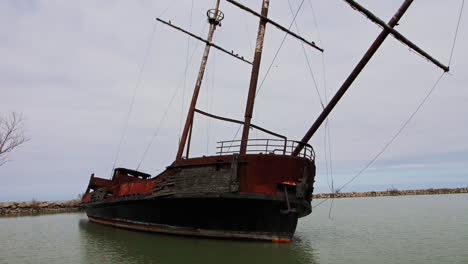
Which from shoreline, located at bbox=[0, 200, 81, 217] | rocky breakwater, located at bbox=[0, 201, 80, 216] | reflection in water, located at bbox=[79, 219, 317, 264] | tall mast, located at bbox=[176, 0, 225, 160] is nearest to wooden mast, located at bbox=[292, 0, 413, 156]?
reflection in water, located at bbox=[79, 219, 317, 264]

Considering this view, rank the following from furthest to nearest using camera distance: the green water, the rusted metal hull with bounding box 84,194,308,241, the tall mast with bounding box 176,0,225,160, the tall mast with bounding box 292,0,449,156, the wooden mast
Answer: the tall mast with bounding box 176,0,225,160
the wooden mast
the tall mast with bounding box 292,0,449,156
the rusted metal hull with bounding box 84,194,308,241
the green water

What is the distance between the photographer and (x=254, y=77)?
13344 millimetres

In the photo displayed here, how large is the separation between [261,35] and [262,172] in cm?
612

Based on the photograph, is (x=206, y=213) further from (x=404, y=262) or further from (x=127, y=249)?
(x=404, y=262)

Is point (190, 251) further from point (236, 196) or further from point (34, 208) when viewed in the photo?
point (34, 208)

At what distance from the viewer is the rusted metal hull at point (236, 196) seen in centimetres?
1095

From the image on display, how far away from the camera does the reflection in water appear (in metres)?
8.97

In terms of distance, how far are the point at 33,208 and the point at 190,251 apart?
95.2 ft

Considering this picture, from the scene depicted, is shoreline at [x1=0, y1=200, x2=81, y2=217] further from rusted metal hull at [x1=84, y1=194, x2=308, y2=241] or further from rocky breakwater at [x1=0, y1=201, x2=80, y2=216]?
rusted metal hull at [x1=84, y1=194, x2=308, y2=241]

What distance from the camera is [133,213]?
14602 mm

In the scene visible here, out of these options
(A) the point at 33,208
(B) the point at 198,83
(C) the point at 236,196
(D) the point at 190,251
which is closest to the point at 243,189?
(C) the point at 236,196

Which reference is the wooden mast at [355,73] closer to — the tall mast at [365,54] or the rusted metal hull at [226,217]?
the tall mast at [365,54]

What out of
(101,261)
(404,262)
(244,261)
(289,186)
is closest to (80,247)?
(101,261)

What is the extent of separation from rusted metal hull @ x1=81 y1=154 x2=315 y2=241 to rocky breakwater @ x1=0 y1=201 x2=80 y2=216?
83.1ft
